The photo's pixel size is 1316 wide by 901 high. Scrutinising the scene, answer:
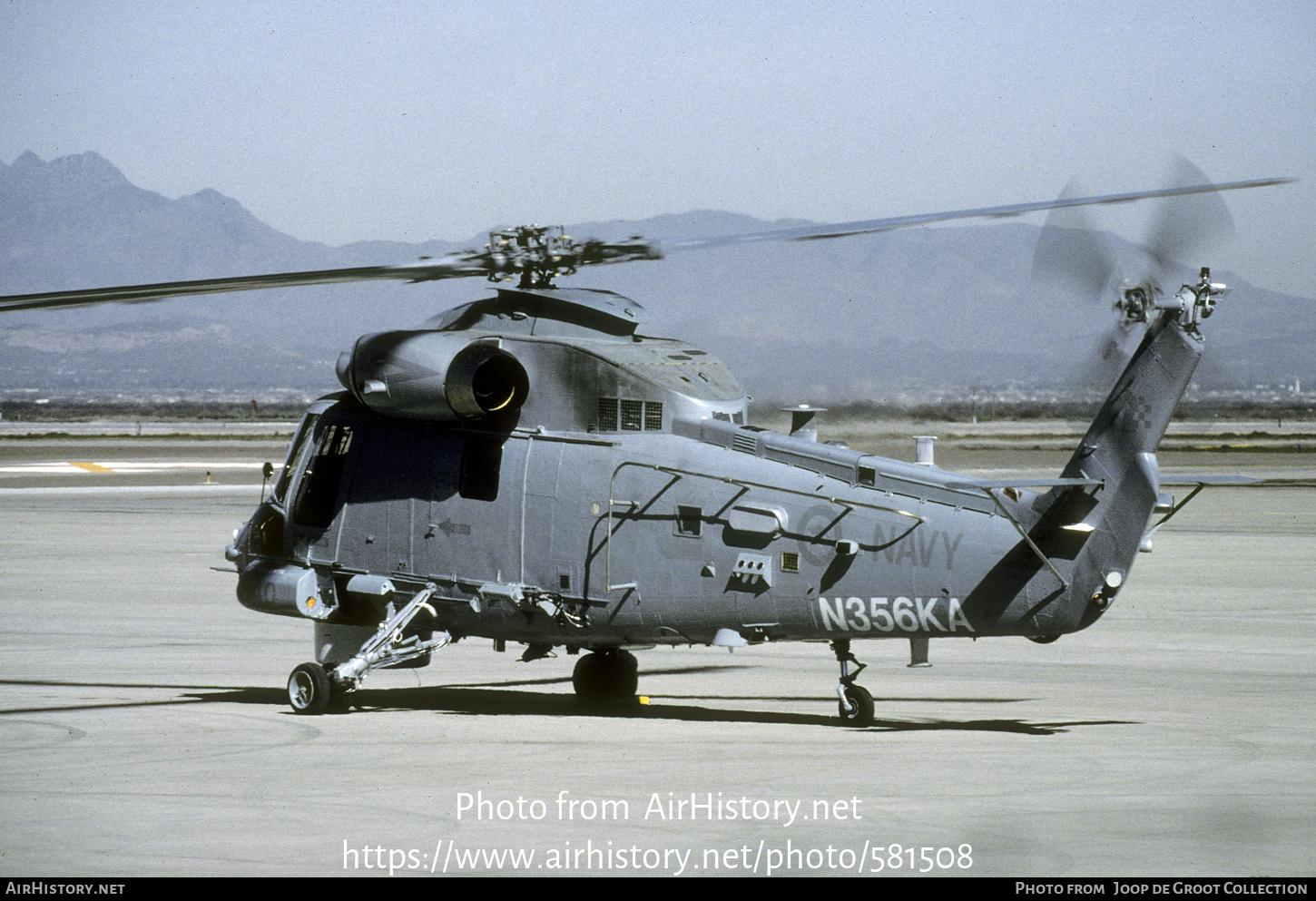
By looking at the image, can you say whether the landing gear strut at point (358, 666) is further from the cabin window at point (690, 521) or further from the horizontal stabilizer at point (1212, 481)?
the horizontal stabilizer at point (1212, 481)

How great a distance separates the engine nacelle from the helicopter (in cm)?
2

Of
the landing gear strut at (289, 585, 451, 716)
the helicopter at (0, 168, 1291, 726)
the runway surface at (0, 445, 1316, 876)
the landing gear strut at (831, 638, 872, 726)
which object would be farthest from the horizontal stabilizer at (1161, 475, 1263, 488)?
the landing gear strut at (289, 585, 451, 716)

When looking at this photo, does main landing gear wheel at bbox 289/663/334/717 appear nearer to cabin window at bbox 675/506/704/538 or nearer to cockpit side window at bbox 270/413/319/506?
cockpit side window at bbox 270/413/319/506

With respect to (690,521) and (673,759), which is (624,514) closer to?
(690,521)

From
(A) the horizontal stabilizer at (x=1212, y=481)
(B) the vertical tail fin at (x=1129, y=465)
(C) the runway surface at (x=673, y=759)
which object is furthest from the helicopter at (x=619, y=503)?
(C) the runway surface at (x=673, y=759)

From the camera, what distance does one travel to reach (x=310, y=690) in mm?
16172

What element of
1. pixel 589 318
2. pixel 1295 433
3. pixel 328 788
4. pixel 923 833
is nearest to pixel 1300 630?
pixel 589 318

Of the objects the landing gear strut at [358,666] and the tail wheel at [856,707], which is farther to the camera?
the landing gear strut at [358,666]

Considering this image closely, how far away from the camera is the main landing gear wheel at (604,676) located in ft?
56.4

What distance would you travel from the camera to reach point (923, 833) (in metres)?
10.8

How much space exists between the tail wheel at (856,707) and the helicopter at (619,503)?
0.03 meters

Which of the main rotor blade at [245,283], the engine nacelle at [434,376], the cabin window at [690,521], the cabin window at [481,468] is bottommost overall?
the cabin window at [690,521]

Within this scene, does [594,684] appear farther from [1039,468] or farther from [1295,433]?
[1295,433]

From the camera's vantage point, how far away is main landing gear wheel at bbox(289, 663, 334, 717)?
16.1 m
